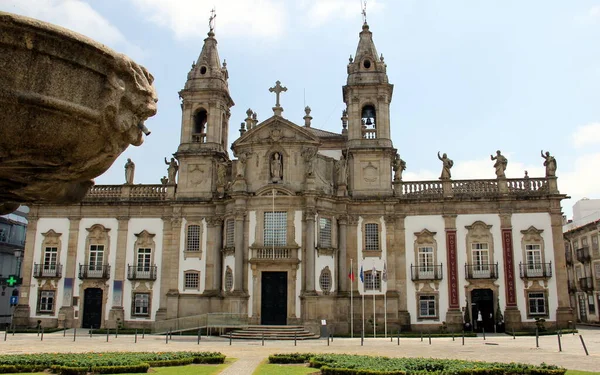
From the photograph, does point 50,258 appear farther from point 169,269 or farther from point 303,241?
point 303,241

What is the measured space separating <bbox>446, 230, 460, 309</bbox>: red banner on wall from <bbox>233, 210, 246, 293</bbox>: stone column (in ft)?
42.9

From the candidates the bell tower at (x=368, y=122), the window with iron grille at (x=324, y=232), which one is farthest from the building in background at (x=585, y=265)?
the window with iron grille at (x=324, y=232)

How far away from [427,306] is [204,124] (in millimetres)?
20727

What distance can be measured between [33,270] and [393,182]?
83.1 ft

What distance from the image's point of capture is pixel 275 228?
3544 cm

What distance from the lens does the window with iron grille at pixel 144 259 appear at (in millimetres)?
38625

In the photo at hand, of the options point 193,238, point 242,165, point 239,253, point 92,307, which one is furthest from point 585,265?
point 92,307

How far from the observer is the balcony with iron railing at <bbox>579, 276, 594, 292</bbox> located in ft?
153

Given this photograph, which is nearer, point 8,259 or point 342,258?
point 342,258

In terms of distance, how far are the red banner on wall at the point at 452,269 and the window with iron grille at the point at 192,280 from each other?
16.4 m

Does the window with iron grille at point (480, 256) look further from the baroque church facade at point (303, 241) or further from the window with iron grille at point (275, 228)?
the window with iron grille at point (275, 228)

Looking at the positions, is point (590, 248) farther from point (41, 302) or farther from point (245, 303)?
point (41, 302)

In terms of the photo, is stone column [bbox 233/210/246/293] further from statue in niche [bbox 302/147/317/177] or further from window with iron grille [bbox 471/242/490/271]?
window with iron grille [bbox 471/242/490/271]

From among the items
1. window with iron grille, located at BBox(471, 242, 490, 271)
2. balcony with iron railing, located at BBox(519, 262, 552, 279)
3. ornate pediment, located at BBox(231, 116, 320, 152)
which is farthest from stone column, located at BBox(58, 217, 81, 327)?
balcony with iron railing, located at BBox(519, 262, 552, 279)
